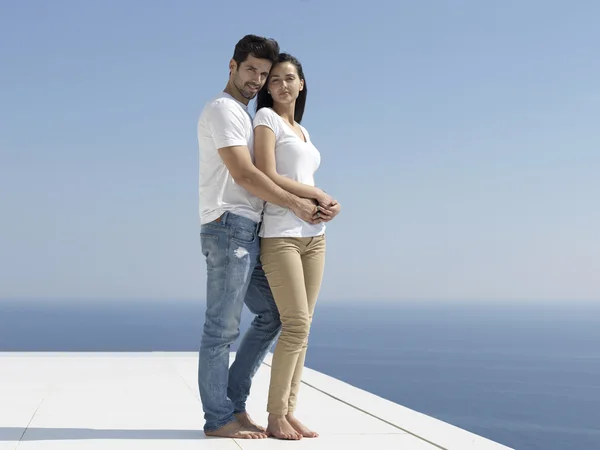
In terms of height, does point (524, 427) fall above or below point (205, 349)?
below

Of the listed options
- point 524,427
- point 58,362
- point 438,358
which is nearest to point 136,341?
point 438,358

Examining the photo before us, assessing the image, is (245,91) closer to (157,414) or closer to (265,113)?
(265,113)

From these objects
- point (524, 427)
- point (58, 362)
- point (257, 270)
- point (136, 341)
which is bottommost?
point (136, 341)

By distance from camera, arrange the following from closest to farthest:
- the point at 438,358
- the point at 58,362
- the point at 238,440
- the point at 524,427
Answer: the point at 238,440 → the point at 58,362 → the point at 524,427 → the point at 438,358

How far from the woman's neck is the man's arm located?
25 cm

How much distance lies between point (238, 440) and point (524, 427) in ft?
192

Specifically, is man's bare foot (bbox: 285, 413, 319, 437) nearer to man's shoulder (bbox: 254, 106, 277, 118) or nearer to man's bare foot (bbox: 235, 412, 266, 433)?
man's bare foot (bbox: 235, 412, 266, 433)

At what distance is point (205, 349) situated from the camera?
2.93 m

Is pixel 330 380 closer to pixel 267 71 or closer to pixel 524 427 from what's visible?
pixel 267 71

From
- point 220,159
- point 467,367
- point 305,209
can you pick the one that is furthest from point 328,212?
point 467,367

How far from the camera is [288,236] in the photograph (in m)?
2.86

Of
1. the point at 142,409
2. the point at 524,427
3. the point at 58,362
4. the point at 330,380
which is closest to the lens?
the point at 142,409

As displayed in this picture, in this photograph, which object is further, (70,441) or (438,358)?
(438,358)

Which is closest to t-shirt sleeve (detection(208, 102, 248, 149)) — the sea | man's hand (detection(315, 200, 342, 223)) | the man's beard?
the man's beard
